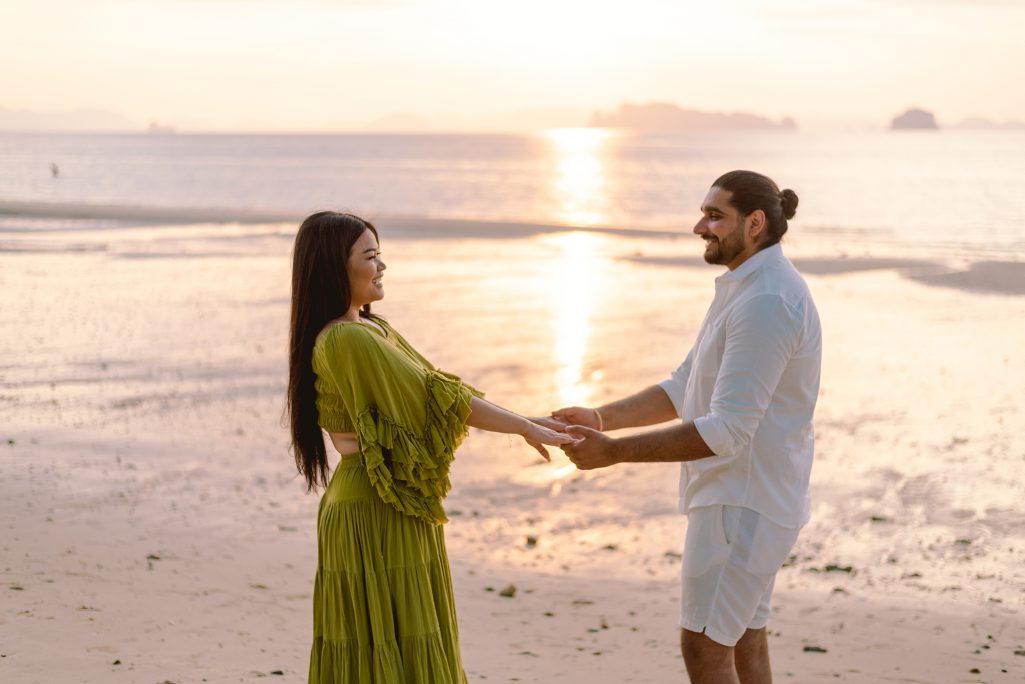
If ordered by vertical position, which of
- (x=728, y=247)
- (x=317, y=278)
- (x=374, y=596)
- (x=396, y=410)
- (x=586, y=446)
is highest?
(x=728, y=247)

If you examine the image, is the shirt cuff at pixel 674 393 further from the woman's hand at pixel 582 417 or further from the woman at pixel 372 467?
the woman at pixel 372 467

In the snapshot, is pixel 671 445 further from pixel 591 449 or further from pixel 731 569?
pixel 591 449

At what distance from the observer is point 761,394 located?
12.2ft

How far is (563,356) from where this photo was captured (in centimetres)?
1423

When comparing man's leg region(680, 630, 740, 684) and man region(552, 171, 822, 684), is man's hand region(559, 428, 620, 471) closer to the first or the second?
man region(552, 171, 822, 684)

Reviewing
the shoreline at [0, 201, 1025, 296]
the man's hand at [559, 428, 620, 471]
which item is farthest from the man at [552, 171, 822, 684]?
the shoreline at [0, 201, 1025, 296]

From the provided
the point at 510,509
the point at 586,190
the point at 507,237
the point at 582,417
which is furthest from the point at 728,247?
the point at 586,190

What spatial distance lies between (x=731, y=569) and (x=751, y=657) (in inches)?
19.2

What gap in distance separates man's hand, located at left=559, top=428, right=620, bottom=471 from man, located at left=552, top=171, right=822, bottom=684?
291mm

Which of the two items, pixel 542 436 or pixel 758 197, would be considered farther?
pixel 542 436

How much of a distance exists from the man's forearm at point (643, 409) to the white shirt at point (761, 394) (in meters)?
0.78

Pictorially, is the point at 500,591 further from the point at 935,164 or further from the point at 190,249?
the point at 935,164

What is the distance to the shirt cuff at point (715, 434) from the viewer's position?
12.2 ft

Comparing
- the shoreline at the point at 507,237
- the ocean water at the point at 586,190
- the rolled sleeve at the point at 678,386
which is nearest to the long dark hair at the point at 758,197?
the rolled sleeve at the point at 678,386
